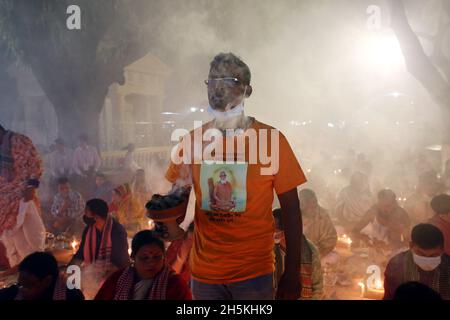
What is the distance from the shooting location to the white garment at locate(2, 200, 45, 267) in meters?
4.73

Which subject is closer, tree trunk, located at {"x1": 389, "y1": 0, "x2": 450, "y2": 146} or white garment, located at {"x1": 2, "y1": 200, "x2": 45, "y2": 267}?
white garment, located at {"x1": 2, "y1": 200, "x2": 45, "y2": 267}

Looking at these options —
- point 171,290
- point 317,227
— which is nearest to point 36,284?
point 171,290

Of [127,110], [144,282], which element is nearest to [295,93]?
[127,110]

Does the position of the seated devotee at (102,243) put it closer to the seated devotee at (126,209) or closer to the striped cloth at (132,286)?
the striped cloth at (132,286)

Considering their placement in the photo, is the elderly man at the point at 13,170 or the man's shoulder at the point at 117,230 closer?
the man's shoulder at the point at 117,230

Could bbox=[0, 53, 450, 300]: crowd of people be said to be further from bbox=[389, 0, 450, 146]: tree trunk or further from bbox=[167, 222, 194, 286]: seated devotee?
bbox=[389, 0, 450, 146]: tree trunk

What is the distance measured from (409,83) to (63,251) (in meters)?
6.16

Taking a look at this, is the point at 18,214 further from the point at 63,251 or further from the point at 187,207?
the point at 187,207

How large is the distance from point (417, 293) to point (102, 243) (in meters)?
2.93

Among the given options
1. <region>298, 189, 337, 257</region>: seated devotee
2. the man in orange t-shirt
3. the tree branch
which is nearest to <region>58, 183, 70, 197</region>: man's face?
<region>298, 189, 337, 257</region>: seated devotee

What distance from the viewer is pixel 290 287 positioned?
1.97m

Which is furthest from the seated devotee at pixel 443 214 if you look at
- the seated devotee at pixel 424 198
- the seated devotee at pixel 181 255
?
the seated devotee at pixel 181 255

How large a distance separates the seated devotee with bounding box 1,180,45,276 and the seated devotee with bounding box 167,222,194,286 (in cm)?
213

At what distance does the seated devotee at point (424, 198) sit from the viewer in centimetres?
513
